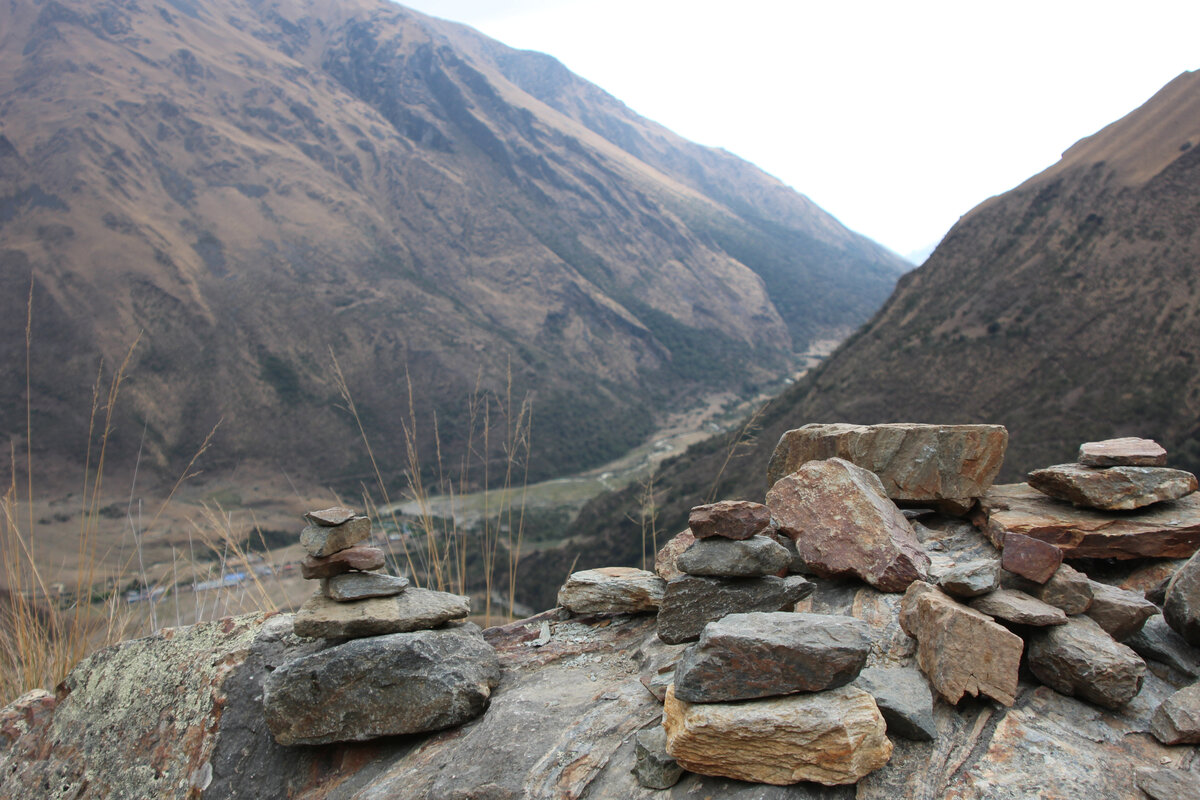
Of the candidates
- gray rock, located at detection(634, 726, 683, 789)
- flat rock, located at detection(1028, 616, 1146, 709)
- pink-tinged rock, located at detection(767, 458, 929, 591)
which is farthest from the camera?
pink-tinged rock, located at detection(767, 458, 929, 591)

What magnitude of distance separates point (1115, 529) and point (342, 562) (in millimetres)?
5252

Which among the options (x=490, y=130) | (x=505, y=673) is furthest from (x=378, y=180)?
(x=505, y=673)

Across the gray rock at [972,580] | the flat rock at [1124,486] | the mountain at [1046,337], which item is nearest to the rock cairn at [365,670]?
the gray rock at [972,580]

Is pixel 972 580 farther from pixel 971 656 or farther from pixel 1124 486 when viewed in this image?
pixel 1124 486

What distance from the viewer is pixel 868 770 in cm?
307

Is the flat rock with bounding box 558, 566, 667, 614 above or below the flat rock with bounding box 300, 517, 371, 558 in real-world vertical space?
below

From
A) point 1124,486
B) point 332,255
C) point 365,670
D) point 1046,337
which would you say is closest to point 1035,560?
point 1124,486

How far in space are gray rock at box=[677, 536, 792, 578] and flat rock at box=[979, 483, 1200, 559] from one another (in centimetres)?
170

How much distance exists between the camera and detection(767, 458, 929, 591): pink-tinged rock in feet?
15.4

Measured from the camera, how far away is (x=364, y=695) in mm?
4027

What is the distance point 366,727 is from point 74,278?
100078 millimetres

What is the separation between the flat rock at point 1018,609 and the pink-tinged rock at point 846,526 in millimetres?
737

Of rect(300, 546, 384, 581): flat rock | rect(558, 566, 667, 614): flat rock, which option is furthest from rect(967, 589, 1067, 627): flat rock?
rect(300, 546, 384, 581): flat rock

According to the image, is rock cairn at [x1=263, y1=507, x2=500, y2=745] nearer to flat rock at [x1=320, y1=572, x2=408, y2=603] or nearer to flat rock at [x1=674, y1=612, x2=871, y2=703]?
flat rock at [x1=320, y1=572, x2=408, y2=603]
